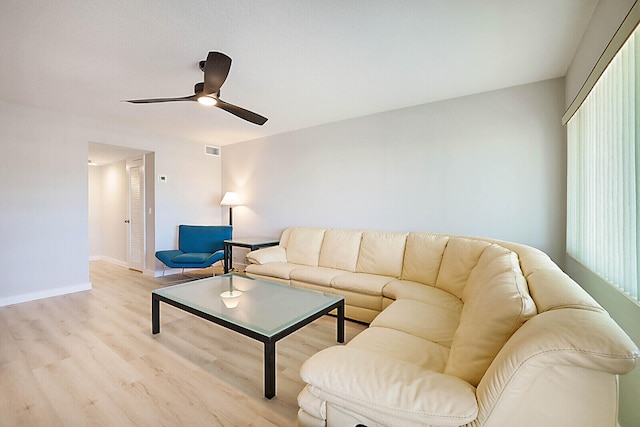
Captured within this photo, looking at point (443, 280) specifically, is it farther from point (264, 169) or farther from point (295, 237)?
point (264, 169)

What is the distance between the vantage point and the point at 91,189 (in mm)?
5852

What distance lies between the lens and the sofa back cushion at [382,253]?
2.97 meters

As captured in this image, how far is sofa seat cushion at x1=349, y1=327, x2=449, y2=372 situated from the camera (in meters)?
1.32

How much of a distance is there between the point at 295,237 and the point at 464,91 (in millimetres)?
2705

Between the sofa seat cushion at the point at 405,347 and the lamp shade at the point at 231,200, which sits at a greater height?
the lamp shade at the point at 231,200

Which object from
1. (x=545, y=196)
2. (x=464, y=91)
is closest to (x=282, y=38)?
(x=464, y=91)

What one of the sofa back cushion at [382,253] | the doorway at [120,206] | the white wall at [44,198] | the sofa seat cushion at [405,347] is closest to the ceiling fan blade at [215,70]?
the sofa seat cushion at [405,347]

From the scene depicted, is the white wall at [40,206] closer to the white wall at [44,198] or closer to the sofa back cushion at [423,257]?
the white wall at [44,198]

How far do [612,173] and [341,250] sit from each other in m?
2.44

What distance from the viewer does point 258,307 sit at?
2.13m

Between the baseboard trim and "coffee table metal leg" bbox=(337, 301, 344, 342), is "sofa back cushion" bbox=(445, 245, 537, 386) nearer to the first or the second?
"coffee table metal leg" bbox=(337, 301, 344, 342)

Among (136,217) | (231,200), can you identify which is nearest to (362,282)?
(231,200)

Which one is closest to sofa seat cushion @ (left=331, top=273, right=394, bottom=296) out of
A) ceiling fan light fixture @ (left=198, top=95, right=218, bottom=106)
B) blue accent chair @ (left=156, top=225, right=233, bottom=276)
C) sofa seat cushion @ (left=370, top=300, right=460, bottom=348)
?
sofa seat cushion @ (left=370, top=300, right=460, bottom=348)

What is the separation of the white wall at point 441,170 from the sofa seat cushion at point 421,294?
89 centimetres
